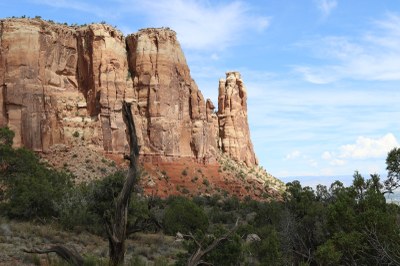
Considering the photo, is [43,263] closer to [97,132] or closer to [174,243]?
[174,243]

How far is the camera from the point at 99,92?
61.3m

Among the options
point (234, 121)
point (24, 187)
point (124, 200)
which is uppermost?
point (234, 121)

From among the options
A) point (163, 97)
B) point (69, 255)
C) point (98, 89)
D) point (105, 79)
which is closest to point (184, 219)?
point (69, 255)

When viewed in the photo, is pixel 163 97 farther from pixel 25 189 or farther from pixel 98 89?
pixel 25 189

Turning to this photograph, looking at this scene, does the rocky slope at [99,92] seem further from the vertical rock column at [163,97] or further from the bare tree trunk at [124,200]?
the bare tree trunk at [124,200]

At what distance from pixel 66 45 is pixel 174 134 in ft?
60.8

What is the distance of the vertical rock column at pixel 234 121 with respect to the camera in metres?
82.7

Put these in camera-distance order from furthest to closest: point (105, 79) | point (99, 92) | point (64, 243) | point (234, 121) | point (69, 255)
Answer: point (234, 121) < point (105, 79) < point (99, 92) < point (64, 243) < point (69, 255)

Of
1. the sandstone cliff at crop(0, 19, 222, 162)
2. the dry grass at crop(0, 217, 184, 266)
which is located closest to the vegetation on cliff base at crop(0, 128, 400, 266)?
the dry grass at crop(0, 217, 184, 266)

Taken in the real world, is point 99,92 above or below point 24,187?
above

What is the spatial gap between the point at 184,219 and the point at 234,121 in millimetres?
59217

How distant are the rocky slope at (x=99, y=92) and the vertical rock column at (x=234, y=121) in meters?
9.24

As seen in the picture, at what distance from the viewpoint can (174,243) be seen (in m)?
22.4

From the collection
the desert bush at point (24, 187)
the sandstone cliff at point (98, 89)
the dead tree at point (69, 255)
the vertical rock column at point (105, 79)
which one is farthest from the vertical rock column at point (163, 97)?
the dead tree at point (69, 255)
